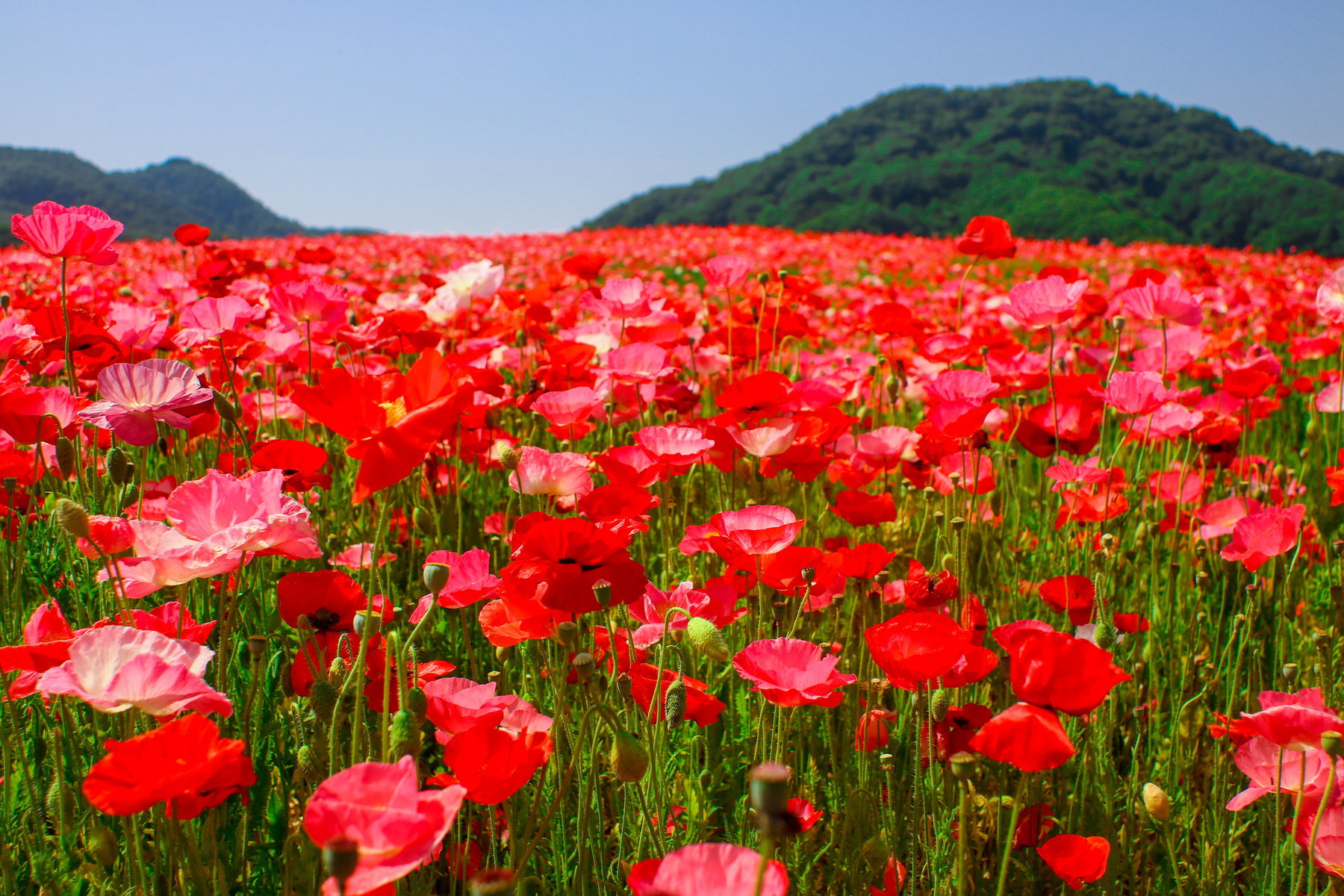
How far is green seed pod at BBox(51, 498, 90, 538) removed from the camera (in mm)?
882

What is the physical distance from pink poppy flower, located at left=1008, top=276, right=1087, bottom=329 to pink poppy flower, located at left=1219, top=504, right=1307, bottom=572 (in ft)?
1.82

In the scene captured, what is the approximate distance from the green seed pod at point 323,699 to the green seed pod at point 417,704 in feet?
0.24

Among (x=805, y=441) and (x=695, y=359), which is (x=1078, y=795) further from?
(x=695, y=359)

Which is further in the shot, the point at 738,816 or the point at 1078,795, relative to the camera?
the point at 1078,795

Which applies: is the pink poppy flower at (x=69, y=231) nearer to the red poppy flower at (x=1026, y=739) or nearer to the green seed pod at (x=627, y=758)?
the green seed pod at (x=627, y=758)

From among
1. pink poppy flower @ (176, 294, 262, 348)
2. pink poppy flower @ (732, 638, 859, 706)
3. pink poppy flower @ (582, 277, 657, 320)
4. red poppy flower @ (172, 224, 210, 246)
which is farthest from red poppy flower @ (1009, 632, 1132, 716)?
red poppy flower @ (172, 224, 210, 246)

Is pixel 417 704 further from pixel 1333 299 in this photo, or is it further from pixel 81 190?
pixel 81 190

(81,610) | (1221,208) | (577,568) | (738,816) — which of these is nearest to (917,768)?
(738,816)

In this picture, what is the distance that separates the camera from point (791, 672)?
0.96 metres

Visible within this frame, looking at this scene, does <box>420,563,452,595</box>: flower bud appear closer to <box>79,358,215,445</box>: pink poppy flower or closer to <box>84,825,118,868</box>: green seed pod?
<box>84,825,118,868</box>: green seed pod

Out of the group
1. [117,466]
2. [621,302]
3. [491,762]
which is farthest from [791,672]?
[621,302]

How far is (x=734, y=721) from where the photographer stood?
1475 mm

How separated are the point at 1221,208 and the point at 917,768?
1439 inches

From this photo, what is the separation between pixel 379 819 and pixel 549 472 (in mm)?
792
